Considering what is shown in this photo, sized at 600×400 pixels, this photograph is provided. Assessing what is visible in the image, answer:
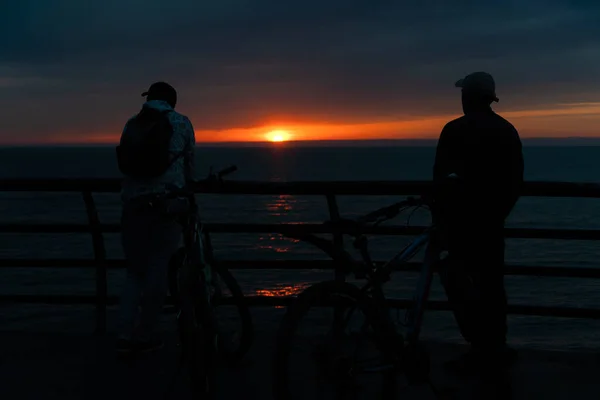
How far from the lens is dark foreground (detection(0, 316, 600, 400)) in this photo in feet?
14.2

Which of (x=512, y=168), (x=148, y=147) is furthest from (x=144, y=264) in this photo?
(x=512, y=168)

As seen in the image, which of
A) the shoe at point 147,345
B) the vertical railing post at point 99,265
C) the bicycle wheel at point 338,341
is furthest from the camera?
the vertical railing post at point 99,265

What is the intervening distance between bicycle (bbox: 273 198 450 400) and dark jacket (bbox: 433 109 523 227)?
83 centimetres

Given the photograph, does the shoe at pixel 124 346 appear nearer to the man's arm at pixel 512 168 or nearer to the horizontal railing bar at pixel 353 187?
the horizontal railing bar at pixel 353 187

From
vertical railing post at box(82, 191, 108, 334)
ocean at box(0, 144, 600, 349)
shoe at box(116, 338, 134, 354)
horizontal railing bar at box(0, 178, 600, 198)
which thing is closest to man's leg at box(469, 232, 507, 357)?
horizontal railing bar at box(0, 178, 600, 198)

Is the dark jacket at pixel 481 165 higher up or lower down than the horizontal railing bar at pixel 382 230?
higher up

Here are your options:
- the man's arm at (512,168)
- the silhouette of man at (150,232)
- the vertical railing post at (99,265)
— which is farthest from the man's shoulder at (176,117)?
the man's arm at (512,168)

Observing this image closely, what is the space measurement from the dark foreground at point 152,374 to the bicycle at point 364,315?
46 cm

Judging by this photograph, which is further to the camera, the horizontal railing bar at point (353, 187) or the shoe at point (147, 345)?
the horizontal railing bar at point (353, 187)

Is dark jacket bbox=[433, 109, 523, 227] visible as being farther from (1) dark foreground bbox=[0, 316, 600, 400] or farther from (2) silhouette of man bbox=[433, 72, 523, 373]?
(1) dark foreground bbox=[0, 316, 600, 400]

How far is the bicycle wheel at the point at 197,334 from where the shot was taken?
3.99m

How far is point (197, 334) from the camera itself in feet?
13.1

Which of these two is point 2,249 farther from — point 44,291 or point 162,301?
point 162,301

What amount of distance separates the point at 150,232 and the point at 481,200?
2.26m
